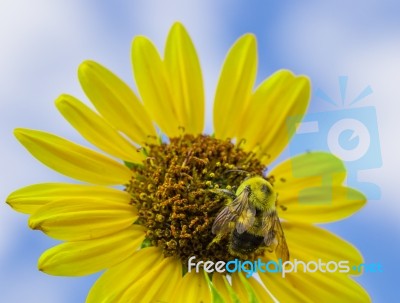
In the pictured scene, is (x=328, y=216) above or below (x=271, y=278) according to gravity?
above

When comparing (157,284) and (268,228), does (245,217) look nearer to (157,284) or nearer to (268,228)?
(268,228)

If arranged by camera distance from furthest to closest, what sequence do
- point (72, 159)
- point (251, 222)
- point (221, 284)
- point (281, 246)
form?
point (72, 159)
point (221, 284)
point (281, 246)
point (251, 222)

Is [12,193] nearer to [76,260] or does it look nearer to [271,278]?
[76,260]

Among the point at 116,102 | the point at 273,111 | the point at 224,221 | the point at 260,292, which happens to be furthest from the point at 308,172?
the point at 116,102

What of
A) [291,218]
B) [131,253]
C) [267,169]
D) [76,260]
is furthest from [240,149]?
[76,260]

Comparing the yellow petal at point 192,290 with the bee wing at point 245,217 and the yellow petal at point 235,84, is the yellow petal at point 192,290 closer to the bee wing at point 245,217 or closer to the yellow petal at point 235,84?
the bee wing at point 245,217

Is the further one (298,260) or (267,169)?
(267,169)
